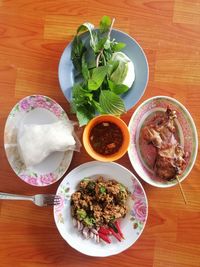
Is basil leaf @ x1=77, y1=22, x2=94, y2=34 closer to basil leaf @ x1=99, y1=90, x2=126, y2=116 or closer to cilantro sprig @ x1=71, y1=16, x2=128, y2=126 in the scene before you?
cilantro sprig @ x1=71, y1=16, x2=128, y2=126

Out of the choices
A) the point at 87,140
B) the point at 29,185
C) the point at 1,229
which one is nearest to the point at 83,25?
the point at 87,140

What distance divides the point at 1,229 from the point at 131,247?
0.37 meters

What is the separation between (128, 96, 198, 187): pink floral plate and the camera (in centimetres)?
106

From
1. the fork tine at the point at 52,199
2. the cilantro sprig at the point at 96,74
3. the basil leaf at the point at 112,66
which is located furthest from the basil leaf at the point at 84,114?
the fork tine at the point at 52,199

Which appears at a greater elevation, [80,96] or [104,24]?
[104,24]

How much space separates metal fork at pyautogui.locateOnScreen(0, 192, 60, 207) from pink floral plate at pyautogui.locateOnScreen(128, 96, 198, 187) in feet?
0.76

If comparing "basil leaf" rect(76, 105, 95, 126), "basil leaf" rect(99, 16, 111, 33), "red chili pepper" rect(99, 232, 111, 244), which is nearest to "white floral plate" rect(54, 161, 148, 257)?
"red chili pepper" rect(99, 232, 111, 244)

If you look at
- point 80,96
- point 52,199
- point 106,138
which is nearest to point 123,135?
point 106,138

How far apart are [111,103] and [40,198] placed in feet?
1.06

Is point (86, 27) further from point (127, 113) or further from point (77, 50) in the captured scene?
point (127, 113)

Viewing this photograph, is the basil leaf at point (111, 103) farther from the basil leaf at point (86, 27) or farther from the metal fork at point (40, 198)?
the metal fork at point (40, 198)

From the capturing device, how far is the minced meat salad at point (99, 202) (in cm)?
105

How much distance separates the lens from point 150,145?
3.57 feet

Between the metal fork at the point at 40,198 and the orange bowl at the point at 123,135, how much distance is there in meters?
0.16
